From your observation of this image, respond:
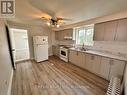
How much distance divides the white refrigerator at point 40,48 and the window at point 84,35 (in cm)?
199

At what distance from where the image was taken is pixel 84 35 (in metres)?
4.34

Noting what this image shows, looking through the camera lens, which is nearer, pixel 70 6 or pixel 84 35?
pixel 70 6

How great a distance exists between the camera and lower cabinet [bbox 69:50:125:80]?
2.38 m

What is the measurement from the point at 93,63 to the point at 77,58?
0.97 m

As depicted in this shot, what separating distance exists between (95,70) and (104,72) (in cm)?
37

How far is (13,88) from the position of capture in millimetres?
2271

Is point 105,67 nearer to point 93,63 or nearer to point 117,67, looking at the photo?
point 117,67

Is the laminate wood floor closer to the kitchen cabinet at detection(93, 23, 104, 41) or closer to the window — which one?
the kitchen cabinet at detection(93, 23, 104, 41)

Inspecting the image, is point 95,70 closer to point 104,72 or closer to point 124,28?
point 104,72

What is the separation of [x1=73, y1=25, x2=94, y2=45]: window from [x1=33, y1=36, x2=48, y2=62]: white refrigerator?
1.99 m

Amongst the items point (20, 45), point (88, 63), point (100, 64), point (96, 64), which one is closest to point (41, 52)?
point (20, 45)

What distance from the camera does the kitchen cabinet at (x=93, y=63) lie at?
294 cm

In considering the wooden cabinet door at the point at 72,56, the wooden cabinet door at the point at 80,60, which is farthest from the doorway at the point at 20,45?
the wooden cabinet door at the point at 80,60

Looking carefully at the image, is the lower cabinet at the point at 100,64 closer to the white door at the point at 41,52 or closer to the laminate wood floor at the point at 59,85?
the laminate wood floor at the point at 59,85
